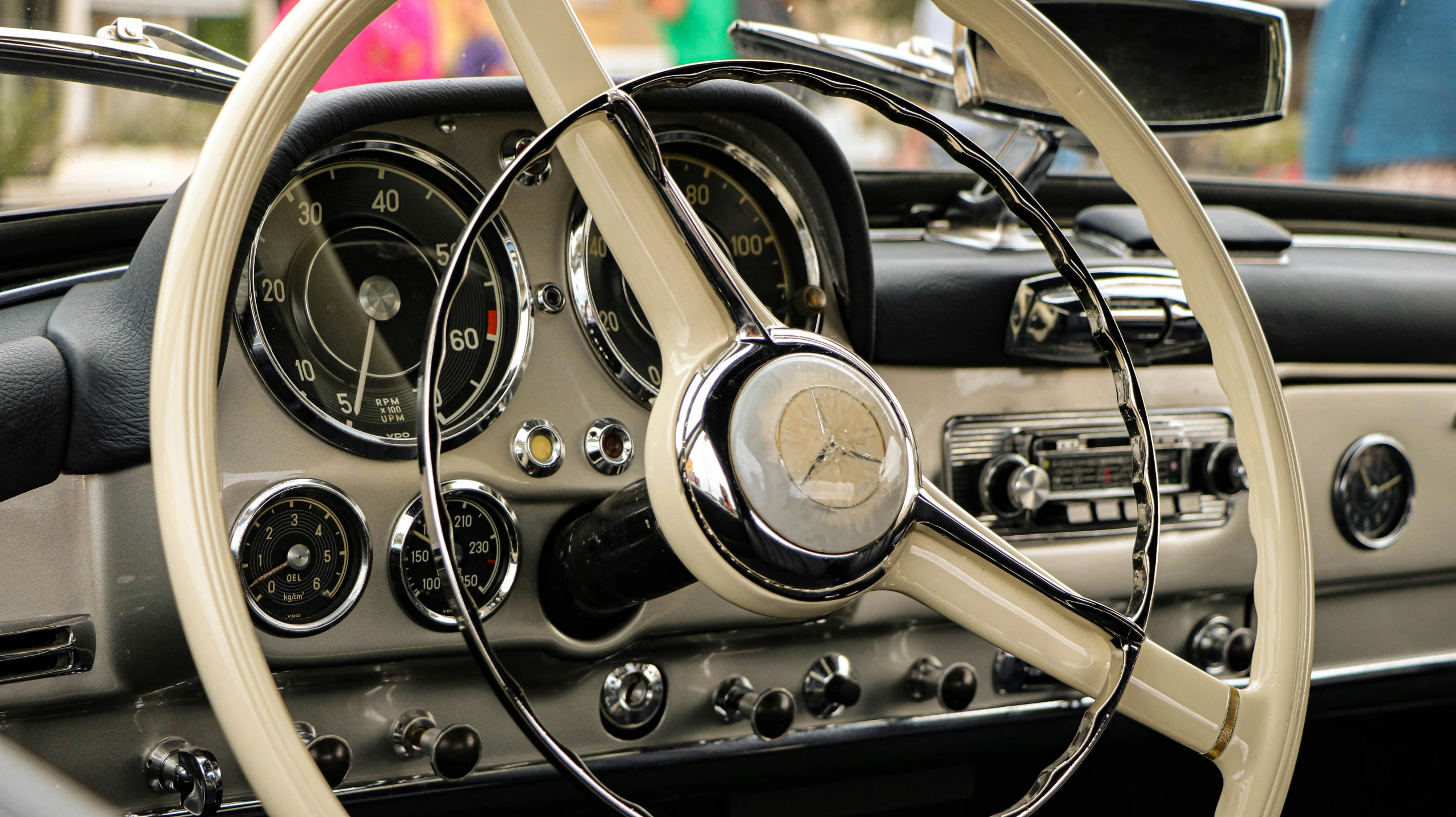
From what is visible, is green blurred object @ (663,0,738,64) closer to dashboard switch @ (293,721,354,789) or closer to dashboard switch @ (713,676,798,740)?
dashboard switch @ (713,676,798,740)

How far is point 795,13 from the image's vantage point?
185 centimetres

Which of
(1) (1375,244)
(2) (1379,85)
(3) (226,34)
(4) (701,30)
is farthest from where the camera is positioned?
(2) (1379,85)

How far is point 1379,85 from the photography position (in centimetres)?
246

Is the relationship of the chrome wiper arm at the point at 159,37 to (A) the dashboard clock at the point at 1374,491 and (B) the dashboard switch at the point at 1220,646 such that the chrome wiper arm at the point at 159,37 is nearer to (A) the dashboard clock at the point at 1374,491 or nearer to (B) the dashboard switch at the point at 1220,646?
(B) the dashboard switch at the point at 1220,646

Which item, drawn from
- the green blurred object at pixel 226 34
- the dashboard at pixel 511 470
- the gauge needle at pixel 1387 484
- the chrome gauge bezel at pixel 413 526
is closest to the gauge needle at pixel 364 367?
the dashboard at pixel 511 470

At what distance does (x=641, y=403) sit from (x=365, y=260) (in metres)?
0.31

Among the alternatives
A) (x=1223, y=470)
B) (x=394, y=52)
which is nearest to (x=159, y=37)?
(x=394, y=52)

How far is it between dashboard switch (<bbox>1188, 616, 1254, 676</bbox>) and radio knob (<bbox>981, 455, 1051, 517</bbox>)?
0.39 m

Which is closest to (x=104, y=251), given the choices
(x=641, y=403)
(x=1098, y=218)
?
(x=641, y=403)

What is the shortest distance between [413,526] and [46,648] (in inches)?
12.7

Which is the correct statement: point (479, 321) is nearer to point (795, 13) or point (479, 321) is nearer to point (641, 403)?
point (641, 403)

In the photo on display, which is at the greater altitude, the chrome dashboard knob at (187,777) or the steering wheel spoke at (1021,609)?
the steering wheel spoke at (1021,609)

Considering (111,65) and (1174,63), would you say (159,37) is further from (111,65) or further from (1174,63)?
(1174,63)

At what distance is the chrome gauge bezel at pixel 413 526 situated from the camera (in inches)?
46.4
